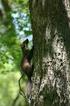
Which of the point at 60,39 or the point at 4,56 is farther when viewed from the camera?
the point at 4,56

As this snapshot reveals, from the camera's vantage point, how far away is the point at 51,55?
347cm

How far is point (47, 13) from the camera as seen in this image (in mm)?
3562

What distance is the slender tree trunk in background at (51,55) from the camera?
134 inches

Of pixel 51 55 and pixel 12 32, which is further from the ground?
pixel 51 55

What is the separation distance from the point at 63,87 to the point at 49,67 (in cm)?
22

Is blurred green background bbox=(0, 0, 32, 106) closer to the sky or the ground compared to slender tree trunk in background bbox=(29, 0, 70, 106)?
closer to the ground

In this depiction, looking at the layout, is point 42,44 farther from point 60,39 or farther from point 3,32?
point 3,32

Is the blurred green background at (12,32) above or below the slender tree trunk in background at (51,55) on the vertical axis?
below

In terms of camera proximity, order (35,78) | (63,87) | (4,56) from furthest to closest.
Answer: (4,56)
(35,78)
(63,87)

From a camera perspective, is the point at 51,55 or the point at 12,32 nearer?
the point at 51,55

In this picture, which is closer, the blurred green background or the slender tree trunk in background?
the slender tree trunk in background

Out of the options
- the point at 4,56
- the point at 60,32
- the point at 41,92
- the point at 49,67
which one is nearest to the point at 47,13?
the point at 60,32

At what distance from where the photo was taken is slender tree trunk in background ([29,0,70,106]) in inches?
134

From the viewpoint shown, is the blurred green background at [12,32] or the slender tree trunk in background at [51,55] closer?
the slender tree trunk in background at [51,55]
